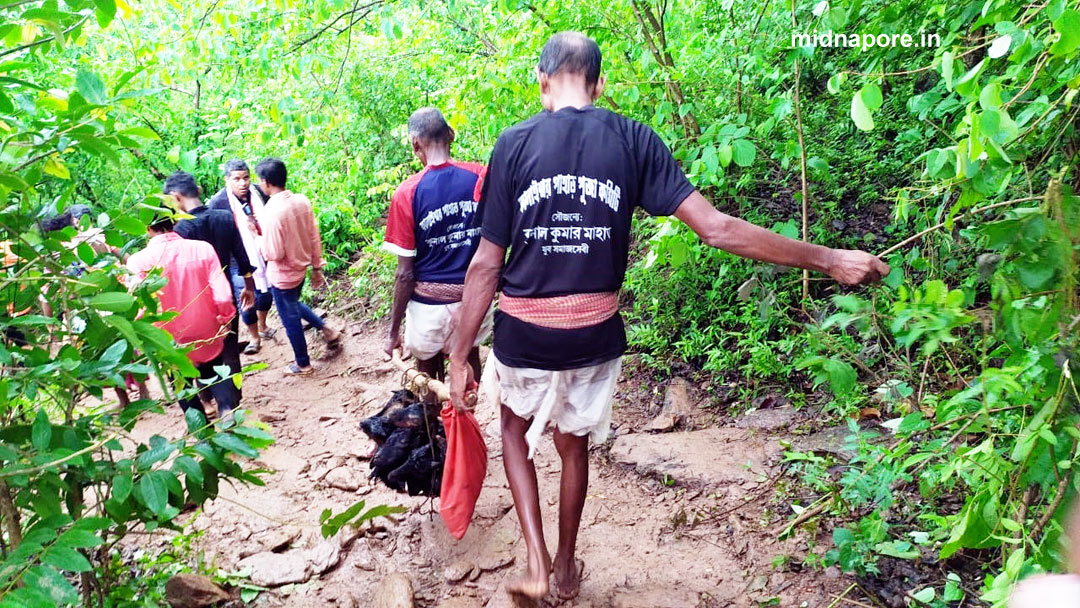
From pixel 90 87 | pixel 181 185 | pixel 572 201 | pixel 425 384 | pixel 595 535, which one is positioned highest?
pixel 90 87

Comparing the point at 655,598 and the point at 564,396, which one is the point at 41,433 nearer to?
the point at 564,396

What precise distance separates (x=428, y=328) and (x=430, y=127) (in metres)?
1.16

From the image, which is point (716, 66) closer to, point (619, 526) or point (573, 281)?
point (573, 281)

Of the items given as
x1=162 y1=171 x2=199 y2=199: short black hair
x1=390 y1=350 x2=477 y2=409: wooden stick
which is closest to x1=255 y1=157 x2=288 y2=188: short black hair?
x1=162 y1=171 x2=199 y2=199: short black hair

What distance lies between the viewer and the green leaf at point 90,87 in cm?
195

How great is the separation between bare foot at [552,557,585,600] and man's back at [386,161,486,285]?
1.77 meters

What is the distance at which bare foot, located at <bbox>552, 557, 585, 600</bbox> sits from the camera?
304 centimetres

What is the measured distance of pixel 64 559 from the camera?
186 cm

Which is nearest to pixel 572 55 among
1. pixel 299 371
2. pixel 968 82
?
pixel 968 82

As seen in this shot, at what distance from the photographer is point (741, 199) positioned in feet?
16.3

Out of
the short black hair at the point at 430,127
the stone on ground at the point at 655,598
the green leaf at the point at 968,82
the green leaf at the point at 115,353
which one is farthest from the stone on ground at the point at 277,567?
the green leaf at the point at 968,82

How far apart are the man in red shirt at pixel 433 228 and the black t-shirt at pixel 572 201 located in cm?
118

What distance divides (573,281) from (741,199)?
263 centimetres

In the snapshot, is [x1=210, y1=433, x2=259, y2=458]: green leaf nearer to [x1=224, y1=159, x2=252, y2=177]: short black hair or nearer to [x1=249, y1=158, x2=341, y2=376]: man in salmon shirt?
[x1=249, y1=158, x2=341, y2=376]: man in salmon shirt
